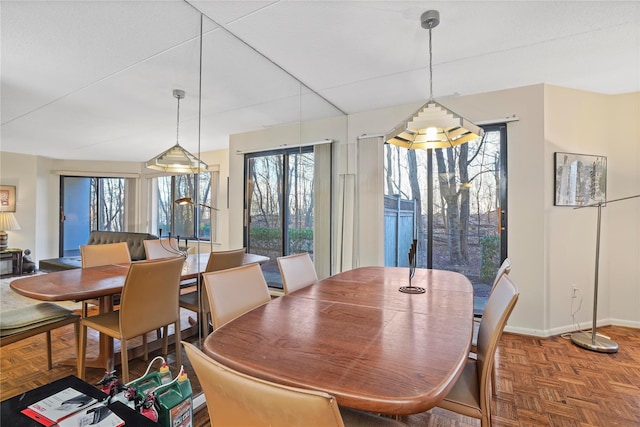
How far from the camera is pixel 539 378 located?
2.19 meters

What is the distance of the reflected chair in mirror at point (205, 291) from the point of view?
223cm

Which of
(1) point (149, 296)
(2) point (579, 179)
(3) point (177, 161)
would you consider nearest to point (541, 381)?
(2) point (579, 179)

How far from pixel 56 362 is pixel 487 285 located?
3975mm

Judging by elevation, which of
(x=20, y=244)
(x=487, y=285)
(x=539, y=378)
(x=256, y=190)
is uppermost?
(x=256, y=190)

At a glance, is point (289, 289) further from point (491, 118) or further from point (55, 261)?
point (491, 118)

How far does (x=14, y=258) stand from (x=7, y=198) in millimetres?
303

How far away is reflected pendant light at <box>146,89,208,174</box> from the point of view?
2.01 metres

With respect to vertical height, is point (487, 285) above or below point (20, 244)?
below

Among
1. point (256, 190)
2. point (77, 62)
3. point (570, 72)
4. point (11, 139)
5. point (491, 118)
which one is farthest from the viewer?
point (491, 118)

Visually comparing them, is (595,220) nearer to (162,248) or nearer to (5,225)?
(162,248)

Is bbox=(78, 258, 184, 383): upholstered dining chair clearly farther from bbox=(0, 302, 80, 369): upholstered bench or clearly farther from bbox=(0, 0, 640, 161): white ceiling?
bbox=(0, 0, 640, 161): white ceiling

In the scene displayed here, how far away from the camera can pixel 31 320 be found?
1.73 metres

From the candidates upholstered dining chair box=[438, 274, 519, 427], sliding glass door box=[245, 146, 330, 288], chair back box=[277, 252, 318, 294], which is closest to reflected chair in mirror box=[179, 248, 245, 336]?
sliding glass door box=[245, 146, 330, 288]

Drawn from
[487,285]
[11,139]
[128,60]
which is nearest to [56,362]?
[11,139]
